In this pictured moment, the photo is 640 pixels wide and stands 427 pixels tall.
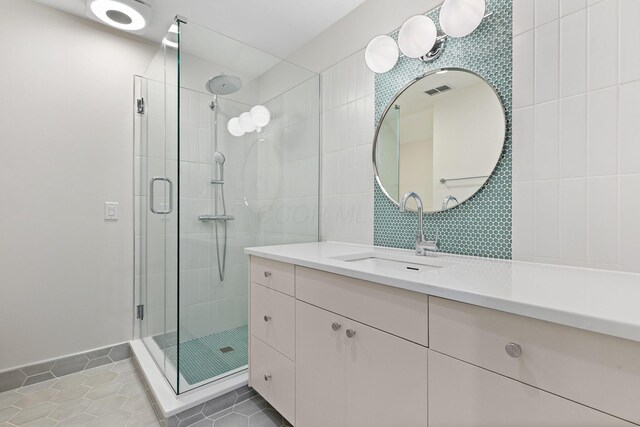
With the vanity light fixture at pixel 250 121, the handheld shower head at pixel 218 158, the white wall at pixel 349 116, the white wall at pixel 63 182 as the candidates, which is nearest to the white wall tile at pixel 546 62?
the white wall at pixel 349 116

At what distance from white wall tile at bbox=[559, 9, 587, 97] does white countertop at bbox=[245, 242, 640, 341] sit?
64 centimetres

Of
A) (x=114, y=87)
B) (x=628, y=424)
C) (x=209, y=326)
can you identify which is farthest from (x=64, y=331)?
(x=628, y=424)

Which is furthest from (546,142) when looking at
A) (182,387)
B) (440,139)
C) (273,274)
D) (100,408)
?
(100,408)

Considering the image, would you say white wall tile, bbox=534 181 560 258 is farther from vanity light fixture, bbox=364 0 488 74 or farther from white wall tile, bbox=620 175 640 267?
vanity light fixture, bbox=364 0 488 74

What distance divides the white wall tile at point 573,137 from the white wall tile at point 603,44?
0.22ft

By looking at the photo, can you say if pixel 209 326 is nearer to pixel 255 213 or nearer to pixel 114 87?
pixel 255 213

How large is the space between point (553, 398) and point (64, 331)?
258cm

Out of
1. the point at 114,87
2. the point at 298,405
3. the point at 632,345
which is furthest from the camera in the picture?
the point at 114,87

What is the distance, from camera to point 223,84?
176cm

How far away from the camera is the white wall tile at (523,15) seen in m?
1.10

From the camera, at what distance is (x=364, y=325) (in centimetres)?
98

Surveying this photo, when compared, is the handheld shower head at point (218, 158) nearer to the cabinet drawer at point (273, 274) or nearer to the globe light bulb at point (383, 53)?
the cabinet drawer at point (273, 274)

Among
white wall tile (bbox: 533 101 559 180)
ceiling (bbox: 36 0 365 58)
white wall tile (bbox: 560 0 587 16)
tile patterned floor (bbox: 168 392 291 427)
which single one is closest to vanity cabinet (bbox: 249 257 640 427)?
tile patterned floor (bbox: 168 392 291 427)

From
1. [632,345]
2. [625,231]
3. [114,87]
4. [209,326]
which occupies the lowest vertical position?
[209,326]
